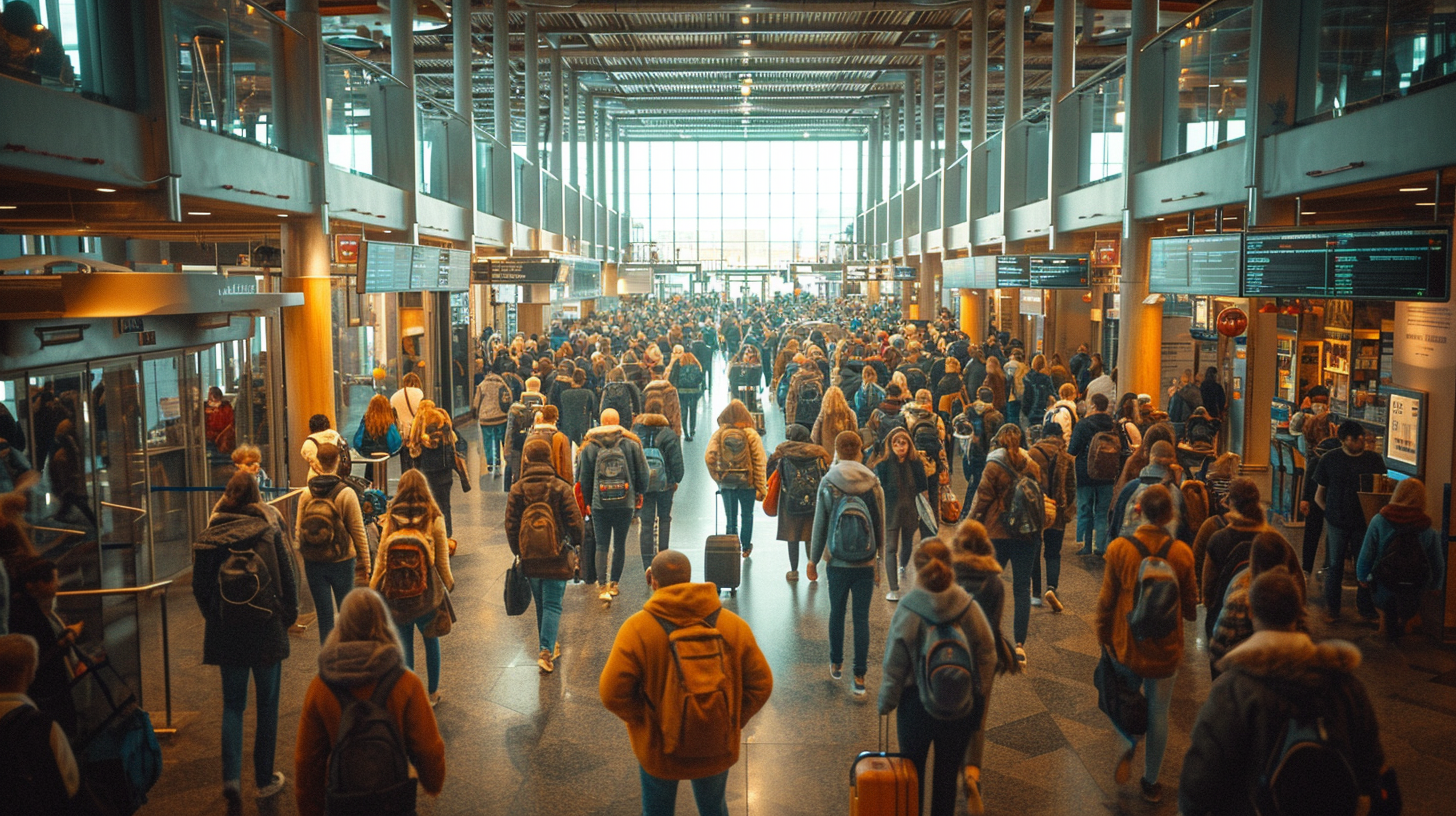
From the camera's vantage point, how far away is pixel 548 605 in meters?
7.52

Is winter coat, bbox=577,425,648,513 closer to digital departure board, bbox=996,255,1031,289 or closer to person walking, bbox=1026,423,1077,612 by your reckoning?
person walking, bbox=1026,423,1077,612

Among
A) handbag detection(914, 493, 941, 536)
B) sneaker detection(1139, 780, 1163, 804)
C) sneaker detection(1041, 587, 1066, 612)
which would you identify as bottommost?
sneaker detection(1139, 780, 1163, 804)

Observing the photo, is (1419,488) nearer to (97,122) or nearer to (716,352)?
(97,122)

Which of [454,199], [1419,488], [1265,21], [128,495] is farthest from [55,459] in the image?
[454,199]

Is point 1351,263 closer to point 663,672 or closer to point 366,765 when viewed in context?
point 663,672

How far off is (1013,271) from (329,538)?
46.5 ft

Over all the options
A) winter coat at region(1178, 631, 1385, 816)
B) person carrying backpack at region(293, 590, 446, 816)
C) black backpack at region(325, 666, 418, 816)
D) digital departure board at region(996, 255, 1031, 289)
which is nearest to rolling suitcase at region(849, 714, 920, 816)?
winter coat at region(1178, 631, 1385, 816)

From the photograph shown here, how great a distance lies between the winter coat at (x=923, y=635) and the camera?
485 centimetres

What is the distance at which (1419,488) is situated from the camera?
7.85 meters

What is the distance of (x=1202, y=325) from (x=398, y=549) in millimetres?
14742

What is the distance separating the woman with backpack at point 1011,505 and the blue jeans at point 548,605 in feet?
9.35

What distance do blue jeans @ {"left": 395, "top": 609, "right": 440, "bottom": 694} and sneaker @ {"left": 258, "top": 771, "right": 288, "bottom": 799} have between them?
91 centimetres

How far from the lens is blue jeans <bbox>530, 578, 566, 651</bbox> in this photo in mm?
7418

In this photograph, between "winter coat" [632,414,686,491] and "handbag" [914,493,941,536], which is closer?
"handbag" [914,493,941,536]
